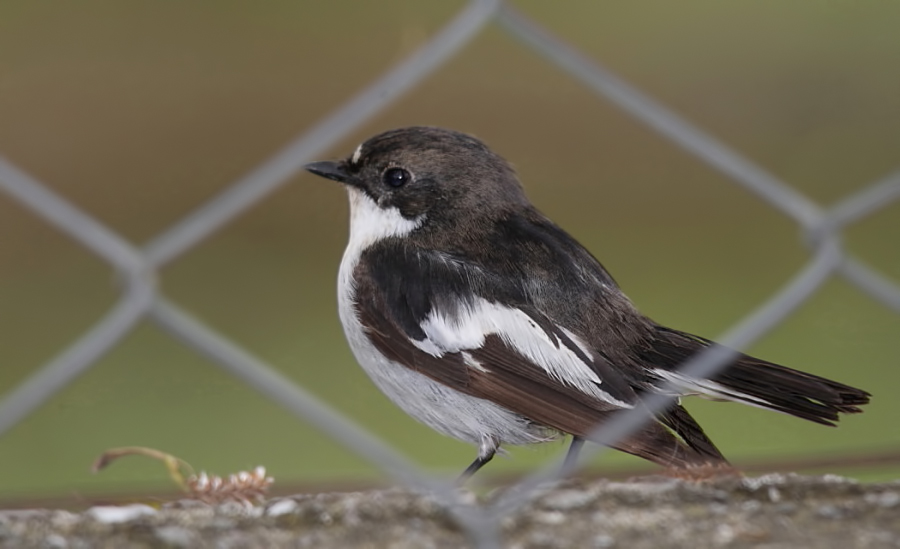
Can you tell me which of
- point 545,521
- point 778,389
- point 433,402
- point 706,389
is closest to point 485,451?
point 433,402

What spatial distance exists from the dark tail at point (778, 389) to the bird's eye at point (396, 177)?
535 millimetres

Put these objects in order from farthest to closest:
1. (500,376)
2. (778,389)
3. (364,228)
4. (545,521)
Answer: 1. (364,228)
2. (500,376)
3. (778,389)
4. (545,521)

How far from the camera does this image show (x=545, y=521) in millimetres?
1338

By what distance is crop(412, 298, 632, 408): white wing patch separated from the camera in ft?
6.63

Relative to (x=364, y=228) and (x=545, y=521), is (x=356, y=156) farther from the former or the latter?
(x=545, y=521)

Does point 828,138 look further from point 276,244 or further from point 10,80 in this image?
point 10,80

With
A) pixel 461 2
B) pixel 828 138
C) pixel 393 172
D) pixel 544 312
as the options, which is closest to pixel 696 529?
pixel 544 312

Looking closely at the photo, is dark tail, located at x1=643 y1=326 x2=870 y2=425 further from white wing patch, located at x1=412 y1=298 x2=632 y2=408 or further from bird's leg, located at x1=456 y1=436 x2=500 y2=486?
bird's leg, located at x1=456 y1=436 x2=500 y2=486

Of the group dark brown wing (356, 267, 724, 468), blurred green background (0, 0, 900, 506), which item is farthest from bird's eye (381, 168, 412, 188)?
blurred green background (0, 0, 900, 506)

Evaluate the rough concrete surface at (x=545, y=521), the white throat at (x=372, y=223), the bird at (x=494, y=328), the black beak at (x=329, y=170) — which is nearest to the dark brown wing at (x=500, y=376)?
the bird at (x=494, y=328)

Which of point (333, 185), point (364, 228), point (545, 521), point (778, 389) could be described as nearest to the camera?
point (545, 521)

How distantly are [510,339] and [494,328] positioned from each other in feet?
0.10

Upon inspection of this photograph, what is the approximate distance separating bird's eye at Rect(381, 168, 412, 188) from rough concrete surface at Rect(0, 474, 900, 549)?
36.9 inches

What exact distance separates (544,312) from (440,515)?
2.61 feet
